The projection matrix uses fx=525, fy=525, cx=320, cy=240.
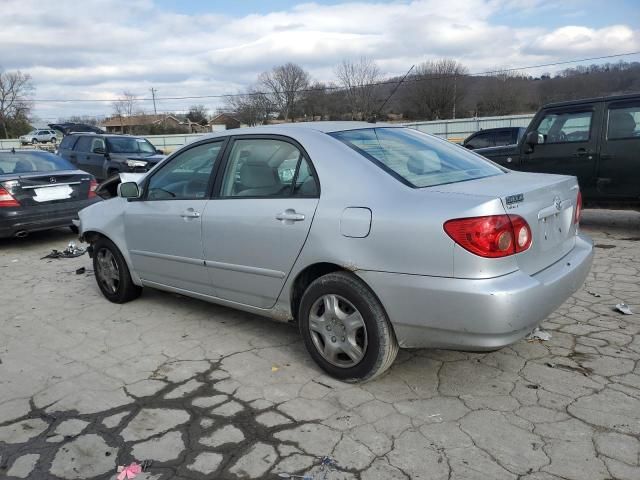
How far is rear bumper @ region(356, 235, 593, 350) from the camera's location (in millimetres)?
2594

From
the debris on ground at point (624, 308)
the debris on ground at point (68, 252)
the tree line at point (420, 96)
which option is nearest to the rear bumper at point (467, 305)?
the debris on ground at point (624, 308)

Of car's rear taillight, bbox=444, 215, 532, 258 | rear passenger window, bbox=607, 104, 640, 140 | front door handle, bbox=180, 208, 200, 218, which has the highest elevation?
rear passenger window, bbox=607, 104, 640, 140

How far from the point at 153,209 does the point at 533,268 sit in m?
2.99

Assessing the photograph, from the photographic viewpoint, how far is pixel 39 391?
3.35 m

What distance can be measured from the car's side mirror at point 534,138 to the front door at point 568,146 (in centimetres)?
7

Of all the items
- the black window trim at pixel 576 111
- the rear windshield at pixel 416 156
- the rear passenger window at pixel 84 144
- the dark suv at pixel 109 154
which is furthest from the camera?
the rear passenger window at pixel 84 144

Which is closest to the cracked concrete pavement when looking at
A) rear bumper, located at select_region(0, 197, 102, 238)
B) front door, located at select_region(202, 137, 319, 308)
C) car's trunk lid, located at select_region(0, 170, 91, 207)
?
front door, located at select_region(202, 137, 319, 308)

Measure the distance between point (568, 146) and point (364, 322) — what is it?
559 cm

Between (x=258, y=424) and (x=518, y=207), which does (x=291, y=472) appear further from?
(x=518, y=207)

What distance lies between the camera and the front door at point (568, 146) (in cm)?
705

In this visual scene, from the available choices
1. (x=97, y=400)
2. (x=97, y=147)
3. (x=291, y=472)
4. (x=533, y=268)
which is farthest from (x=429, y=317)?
(x=97, y=147)

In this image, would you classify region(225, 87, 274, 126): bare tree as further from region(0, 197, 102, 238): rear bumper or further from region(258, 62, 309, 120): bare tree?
region(0, 197, 102, 238): rear bumper

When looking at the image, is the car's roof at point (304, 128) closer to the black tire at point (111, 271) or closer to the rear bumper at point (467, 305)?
the rear bumper at point (467, 305)

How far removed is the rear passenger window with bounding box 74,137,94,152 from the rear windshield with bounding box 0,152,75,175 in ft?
21.2
